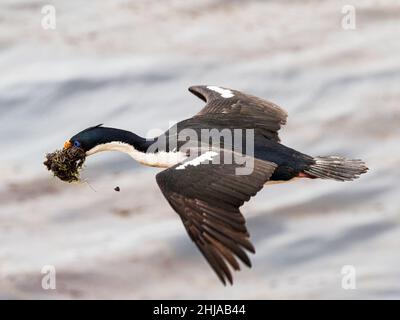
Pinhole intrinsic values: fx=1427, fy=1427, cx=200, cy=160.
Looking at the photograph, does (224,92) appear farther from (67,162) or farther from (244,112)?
(67,162)

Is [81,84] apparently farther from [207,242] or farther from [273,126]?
[207,242]

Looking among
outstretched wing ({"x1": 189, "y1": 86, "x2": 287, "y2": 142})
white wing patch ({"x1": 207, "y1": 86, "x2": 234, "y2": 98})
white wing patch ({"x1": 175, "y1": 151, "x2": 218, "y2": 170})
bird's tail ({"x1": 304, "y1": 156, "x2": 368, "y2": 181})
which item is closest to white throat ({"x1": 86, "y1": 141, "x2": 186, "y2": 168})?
white wing patch ({"x1": 175, "y1": 151, "x2": 218, "y2": 170})

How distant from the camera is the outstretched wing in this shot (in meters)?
10.1

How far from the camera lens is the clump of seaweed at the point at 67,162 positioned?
378 inches

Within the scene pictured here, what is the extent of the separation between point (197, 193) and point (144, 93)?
4.84m

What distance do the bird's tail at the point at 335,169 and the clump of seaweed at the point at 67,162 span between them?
5.02 ft

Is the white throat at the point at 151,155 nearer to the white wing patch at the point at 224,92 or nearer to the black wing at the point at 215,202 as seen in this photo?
the black wing at the point at 215,202

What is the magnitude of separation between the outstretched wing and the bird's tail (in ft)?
1.51

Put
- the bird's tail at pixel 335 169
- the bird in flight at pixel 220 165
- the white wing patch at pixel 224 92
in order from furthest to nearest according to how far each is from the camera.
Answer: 1. the white wing patch at pixel 224 92
2. the bird's tail at pixel 335 169
3. the bird in flight at pixel 220 165

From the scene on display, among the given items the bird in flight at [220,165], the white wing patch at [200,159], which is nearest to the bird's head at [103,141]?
the bird in flight at [220,165]

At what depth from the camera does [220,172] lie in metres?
8.86

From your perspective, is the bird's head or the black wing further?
the bird's head

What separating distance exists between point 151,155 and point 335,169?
49.5 inches

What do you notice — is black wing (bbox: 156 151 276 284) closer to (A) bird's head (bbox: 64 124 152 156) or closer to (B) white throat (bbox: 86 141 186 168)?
(B) white throat (bbox: 86 141 186 168)
